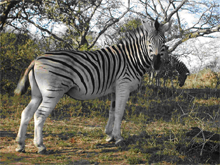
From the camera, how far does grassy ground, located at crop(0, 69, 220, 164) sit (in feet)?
12.6

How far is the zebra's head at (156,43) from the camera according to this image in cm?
452

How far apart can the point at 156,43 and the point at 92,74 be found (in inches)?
58.9

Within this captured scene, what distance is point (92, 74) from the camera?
14.0 feet

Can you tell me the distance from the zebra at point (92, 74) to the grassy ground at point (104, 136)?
1.13 feet

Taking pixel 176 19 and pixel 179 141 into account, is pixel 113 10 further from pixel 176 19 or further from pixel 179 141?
pixel 179 141

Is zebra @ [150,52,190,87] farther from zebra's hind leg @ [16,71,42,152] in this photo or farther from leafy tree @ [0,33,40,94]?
zebra's hind leg @ [16,71,42,152]

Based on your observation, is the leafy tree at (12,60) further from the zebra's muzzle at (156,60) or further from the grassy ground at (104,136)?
the zebra's muzzle at (156,60)

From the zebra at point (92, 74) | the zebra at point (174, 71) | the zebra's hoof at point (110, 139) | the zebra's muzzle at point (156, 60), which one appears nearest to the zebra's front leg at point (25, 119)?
the zebra at point (92, 74)

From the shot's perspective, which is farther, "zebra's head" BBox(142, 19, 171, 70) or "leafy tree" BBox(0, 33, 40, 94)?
"leafy tree" BBox(0, 33, 40, 94)

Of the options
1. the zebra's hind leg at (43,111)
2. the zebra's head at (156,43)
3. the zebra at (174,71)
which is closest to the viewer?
the zebra's hind leg at (43,111)

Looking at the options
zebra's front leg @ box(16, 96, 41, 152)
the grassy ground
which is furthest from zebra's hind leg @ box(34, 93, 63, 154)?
the grassy ground

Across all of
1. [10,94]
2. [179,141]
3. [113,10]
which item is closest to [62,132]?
[179,141]

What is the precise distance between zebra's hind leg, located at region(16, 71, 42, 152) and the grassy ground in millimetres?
244

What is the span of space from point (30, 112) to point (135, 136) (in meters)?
2.48
